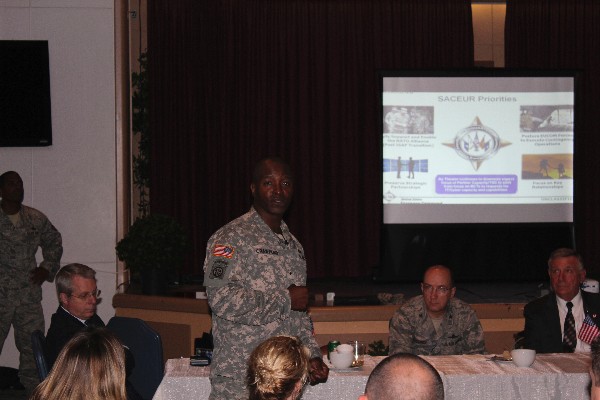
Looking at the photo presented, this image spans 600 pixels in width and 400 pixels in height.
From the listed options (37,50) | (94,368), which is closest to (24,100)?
(37,50)

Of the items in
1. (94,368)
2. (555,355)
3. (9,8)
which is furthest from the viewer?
(9,8)

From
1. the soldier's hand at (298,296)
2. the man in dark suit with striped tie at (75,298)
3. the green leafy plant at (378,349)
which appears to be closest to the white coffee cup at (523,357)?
the soldier's hand at (298,296)

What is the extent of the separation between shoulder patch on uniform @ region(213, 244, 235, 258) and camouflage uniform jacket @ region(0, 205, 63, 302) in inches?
142

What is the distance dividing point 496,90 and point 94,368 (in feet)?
21.1

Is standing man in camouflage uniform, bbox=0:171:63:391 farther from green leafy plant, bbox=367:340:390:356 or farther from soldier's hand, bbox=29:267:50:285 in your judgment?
green leafy plant, bbox=367:340:390:356

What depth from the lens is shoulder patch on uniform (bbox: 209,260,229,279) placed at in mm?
3131

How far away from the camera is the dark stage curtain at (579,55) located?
8680 millimetres

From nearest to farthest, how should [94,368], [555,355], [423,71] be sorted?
[94,368] < [555,355] < [423,71]

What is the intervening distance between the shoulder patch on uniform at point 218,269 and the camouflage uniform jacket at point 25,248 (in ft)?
11.9

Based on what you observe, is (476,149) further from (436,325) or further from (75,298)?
(75,298)

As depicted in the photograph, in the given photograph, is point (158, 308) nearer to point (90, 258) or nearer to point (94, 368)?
point (90, 258)

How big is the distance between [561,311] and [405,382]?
2951mm

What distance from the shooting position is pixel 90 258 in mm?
6988

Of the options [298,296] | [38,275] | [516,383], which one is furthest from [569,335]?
[38,275]
